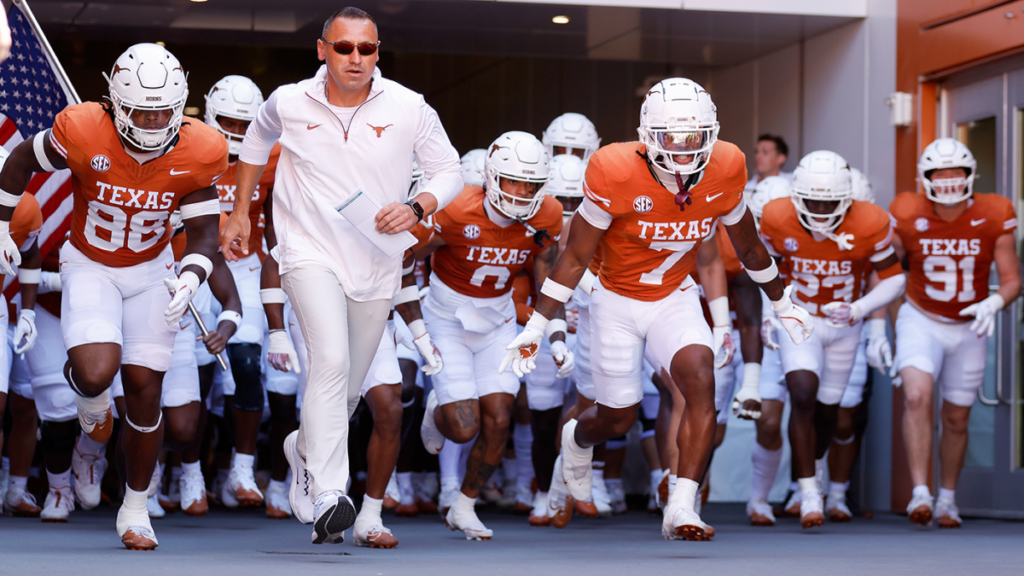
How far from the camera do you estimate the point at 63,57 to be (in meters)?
11.5

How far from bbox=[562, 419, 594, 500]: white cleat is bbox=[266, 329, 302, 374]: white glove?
1.36 m

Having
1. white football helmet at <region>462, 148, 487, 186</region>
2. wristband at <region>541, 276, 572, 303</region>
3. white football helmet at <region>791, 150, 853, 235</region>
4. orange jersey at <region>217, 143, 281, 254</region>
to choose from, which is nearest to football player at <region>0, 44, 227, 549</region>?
wristband at <region>541, 276, 572, 303</region>

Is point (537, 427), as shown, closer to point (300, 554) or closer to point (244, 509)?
point (244, 509)

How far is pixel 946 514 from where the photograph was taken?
6.96 m

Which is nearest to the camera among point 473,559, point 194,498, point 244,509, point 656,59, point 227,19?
point 473,559

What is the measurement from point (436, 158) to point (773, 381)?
3525 millimetres

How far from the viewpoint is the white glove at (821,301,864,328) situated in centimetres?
693

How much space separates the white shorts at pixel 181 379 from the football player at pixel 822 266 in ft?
10.5

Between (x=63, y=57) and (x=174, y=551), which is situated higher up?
(x=63, y=57)

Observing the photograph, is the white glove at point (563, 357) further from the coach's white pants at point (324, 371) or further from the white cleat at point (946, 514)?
the white cleat at point (946, 514)

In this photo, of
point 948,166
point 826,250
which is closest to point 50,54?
point 826,250

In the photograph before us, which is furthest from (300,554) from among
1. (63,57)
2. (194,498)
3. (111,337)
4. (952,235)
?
(63,57)

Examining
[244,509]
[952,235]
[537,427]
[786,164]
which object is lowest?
[244,509]

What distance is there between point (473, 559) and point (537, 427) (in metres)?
2.61
